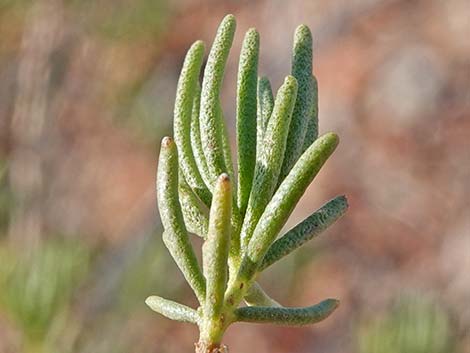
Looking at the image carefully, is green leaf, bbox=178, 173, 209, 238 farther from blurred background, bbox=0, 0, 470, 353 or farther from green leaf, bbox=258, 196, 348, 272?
blurred background, bbox=0, 0, 470, 353

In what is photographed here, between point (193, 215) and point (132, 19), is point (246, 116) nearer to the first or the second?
point (193, 215)

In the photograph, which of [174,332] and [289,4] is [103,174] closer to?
[174,332]

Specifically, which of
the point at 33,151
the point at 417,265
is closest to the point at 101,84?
the point at 33,151

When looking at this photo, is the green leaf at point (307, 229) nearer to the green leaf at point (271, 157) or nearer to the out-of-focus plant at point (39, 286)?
the green leaf at point (271, 157)

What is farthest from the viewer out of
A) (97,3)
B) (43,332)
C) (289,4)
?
(289,4)

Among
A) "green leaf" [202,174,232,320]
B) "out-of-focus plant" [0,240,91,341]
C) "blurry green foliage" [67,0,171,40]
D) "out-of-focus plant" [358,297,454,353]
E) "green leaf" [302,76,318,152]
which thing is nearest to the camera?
"green leaf" [202,174,232,320]

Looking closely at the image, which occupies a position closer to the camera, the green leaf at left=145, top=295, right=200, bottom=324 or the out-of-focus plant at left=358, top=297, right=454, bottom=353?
the green leaf at left=145, top=295, right=200, bottom=324

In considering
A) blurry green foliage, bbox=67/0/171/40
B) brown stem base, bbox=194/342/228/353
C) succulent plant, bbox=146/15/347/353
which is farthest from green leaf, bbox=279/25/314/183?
blurry green foliage, bbox=67/0/171/40

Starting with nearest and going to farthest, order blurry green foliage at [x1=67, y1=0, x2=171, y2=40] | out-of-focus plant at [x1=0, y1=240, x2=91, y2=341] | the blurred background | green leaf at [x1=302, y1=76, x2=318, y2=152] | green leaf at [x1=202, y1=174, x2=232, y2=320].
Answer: green leaf at [x1=202, y1=174, x2=232, y2=320] → green leaf at [x1=302, y1=76, x2=318, y2=152] → out-of-focus plant at [x1=0, y1=240, x2=91, y2=341] → the blurred background → blurry green foliage at [x1=67, y1=0, x2=171, y2=40]
